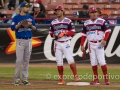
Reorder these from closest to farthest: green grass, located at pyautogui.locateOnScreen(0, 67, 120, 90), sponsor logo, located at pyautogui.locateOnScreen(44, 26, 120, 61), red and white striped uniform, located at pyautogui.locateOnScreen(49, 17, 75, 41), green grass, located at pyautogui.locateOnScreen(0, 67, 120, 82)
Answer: red and white striped uniform, located at pyautogui.locateOnScreen(49, 17, 75, 41) < green grass, located at pyautogui.locateOnScreen(0, 67, 120, 90) < green grass, located at pyautogui.locateOnScreen(0, 67, 120, 82) < sponsor logo, located at pyautogui.locateOnScreen(44, 26, 120, 61)

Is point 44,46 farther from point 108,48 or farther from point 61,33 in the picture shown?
point 61,33

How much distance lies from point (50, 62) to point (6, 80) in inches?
188

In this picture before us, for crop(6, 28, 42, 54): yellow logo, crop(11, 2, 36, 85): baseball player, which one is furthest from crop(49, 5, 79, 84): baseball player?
crop(6, 28, 42, 54): yellow logo

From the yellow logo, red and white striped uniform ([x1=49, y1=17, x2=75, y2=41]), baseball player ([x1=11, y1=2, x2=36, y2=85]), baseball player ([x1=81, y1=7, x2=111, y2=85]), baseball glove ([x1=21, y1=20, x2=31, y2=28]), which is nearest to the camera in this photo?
baseball glove ([x1=21, y1=20, x2=31, y2=28])

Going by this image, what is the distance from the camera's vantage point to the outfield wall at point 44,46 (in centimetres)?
1770

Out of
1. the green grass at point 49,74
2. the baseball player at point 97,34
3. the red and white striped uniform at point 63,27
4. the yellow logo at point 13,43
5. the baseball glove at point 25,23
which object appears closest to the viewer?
the baseball glove at point 25,23

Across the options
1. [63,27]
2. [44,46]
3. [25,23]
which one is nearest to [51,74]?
[44,46]

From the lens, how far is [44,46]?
1788 centimetres

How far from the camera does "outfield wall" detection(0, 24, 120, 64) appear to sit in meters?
17.7

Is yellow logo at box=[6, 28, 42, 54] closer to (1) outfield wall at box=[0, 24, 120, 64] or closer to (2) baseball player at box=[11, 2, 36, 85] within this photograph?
(1) outfield wall at box=[0, 24, 120, 64]

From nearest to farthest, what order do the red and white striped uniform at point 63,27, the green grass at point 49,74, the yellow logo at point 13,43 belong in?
1. the red and white striped uniform at point 63,27
2. the green grass at point 49,74
3. the yellow logo at point 13,43

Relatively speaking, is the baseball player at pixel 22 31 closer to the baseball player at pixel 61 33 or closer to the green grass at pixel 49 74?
the baseball player at pixel 61 33

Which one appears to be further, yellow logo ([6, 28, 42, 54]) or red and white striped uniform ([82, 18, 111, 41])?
yellow logo ([6, 28, 42, 54])

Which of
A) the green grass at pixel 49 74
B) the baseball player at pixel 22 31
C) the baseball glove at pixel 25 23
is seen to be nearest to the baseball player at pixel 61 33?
the baseball player at pixel 22 31
